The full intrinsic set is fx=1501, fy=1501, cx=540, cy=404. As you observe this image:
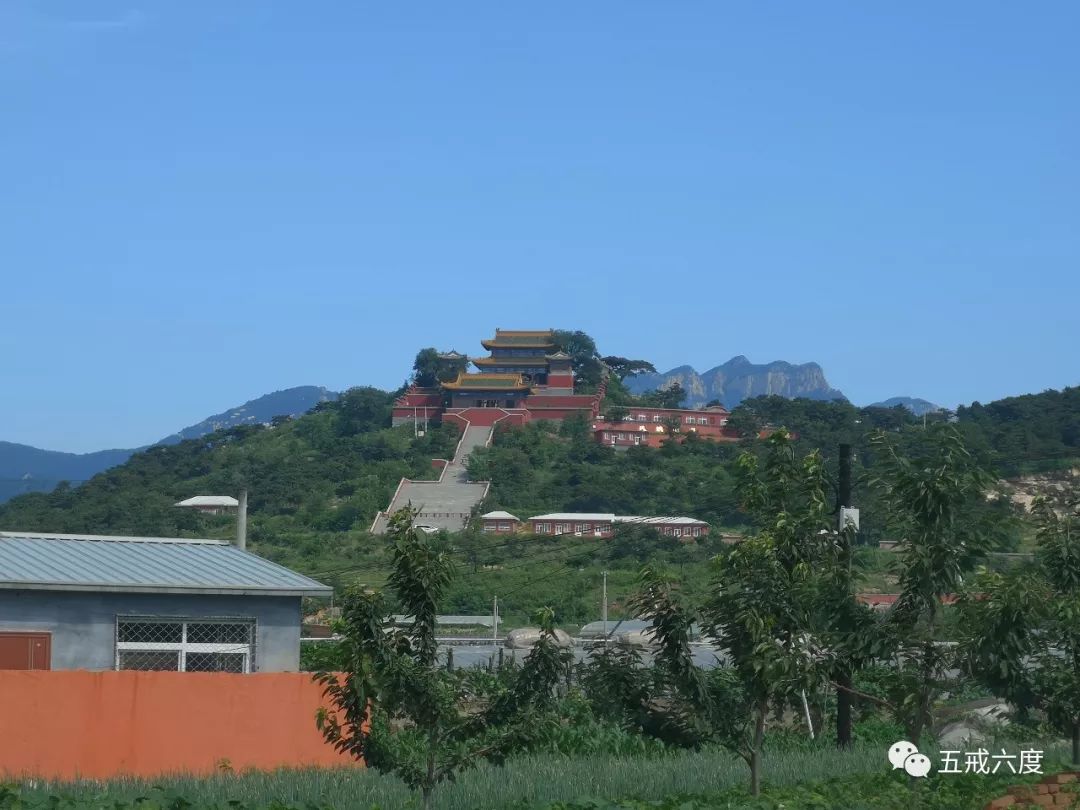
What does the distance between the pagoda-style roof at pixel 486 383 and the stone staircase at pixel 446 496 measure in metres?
8.28

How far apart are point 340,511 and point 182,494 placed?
14782mm

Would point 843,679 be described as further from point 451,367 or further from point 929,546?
point 451,367

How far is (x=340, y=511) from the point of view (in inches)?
3558

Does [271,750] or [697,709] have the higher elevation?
[697,709]

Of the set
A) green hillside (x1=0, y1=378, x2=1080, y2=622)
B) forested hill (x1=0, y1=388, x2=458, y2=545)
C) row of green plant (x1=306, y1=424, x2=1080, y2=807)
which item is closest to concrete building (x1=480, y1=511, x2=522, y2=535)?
green hillside (x1=0, y1=378, x2=1080, y2=622)

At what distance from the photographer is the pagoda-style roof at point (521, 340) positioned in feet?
424

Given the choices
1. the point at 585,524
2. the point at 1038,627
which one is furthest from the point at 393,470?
the point at 1038,627

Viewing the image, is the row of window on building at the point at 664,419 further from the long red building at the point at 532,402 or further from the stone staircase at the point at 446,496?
the stone staircase at the point at 446,496

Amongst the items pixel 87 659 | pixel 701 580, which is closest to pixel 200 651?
pixel 87 659

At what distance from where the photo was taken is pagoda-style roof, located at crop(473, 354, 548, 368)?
12575 cm

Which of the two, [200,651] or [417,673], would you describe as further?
[200,651]

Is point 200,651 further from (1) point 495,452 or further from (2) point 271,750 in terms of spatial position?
(1) point 495,452

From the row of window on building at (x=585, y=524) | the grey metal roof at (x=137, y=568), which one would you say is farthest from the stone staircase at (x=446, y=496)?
the grey metal roof at (x=137, y=568)

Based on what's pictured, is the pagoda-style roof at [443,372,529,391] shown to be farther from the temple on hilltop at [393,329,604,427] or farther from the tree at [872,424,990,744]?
the tree at [872,424,990,744]
